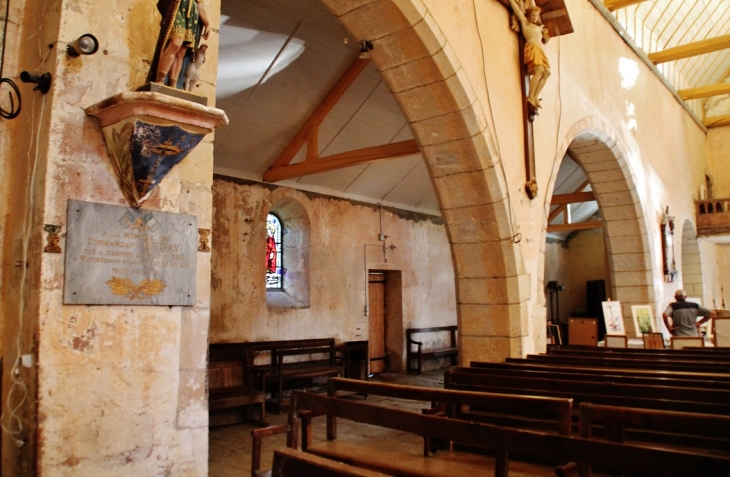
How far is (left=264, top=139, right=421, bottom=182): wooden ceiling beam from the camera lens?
6.54 m

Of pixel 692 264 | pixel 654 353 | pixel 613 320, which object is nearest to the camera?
pixel 654 353

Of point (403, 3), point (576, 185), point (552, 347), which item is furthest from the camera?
point (576, 185)

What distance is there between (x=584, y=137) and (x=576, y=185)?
17.8 feet

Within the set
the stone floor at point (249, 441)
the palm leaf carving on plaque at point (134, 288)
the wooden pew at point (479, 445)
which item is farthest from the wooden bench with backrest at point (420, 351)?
the palm leaf carving on plaque at point (134, 288)

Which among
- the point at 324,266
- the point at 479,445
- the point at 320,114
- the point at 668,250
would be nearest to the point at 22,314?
the point at 479,445

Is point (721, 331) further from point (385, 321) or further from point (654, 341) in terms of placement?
point (385, 321)

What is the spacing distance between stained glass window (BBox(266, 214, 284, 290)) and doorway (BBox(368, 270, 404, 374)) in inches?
70.0

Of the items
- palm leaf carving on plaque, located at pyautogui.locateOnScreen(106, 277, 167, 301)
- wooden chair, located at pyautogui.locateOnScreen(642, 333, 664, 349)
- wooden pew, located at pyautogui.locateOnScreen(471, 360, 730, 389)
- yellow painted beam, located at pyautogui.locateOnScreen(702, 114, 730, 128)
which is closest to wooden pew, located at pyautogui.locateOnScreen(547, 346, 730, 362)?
wooden pew, located at pyautogui.locateOnScreen(471, 360, 730, 389)

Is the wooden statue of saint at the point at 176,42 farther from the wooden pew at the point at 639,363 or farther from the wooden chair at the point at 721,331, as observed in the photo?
the wooden chair at the point at 721,331

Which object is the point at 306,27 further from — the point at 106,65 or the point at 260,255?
the point at 106,65

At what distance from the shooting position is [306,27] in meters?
6.16

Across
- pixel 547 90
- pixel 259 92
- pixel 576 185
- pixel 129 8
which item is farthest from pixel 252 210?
pixel 576 185

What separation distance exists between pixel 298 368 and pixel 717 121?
13120mm

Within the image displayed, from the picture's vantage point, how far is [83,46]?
210 cm
